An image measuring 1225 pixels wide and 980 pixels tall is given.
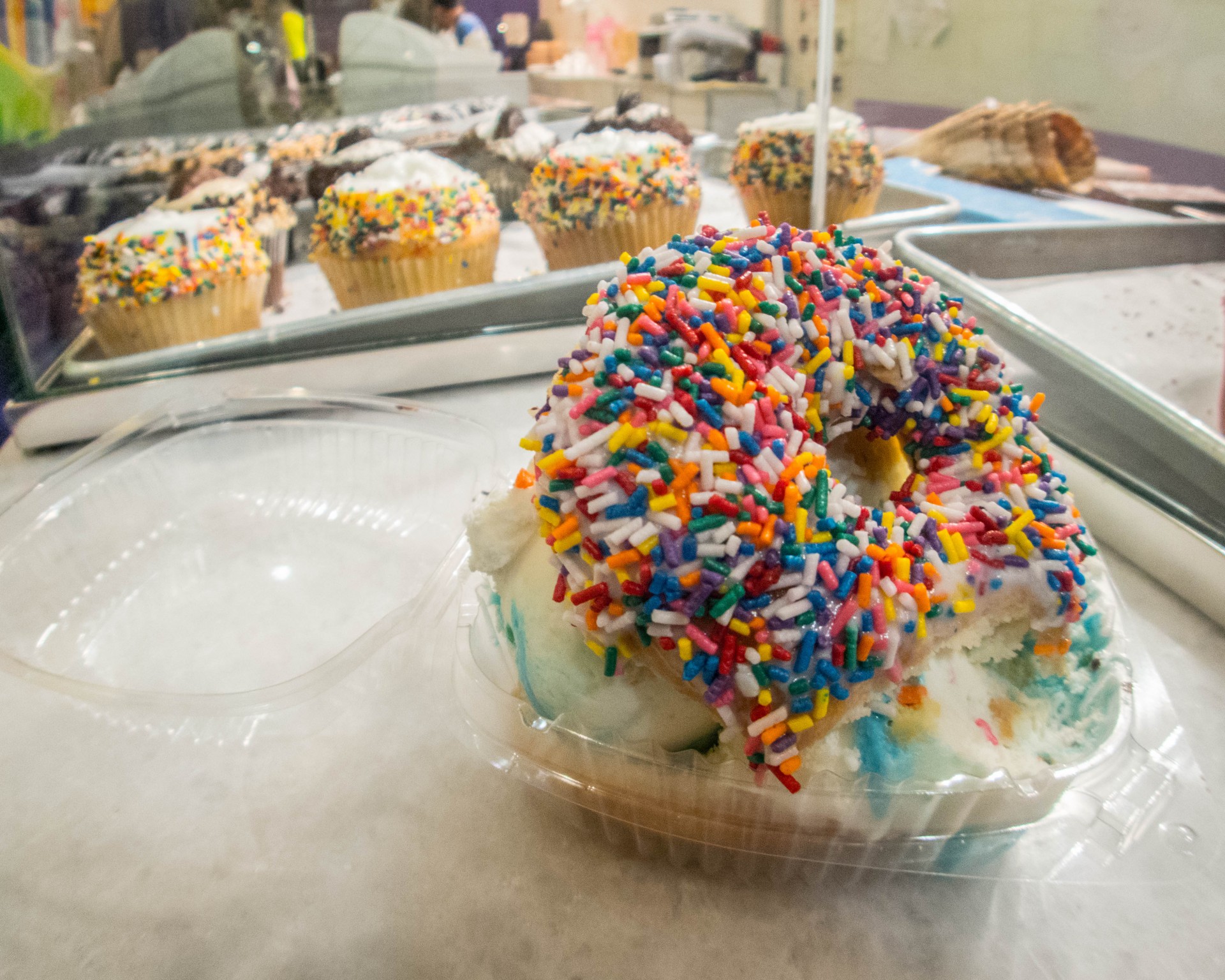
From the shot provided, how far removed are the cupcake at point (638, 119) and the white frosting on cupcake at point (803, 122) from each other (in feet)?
0.43

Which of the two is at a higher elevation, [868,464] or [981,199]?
[981,199]

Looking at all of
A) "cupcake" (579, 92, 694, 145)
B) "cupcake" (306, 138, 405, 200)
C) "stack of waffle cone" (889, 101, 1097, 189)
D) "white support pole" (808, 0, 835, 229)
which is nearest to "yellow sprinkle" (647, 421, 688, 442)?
"stack of waffle cone" (889, 101, 1097, 189)

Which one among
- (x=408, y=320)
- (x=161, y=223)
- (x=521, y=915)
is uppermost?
(x=161, y=223)

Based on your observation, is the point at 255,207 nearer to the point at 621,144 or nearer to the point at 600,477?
the point at 621,144

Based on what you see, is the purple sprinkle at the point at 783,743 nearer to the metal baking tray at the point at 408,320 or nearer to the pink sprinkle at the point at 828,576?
the pink sprinkle at the point at 828,576

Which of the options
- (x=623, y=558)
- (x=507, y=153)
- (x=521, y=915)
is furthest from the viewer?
(x=507, y=153)

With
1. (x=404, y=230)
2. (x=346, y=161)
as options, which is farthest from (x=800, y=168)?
(x=346, y=161)

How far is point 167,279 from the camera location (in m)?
1.61

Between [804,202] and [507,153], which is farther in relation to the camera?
[507,153]

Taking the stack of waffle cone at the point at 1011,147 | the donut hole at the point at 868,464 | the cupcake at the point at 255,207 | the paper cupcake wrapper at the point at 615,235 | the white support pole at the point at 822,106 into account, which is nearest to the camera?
the donut hole at the point at 868,464

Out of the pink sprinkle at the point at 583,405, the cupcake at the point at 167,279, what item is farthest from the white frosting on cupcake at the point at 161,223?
the pink sprinkle at the point at 583,405

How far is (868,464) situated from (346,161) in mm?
1473

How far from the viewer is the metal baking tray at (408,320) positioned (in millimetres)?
1601

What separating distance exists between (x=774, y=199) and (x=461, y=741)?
1.45m
